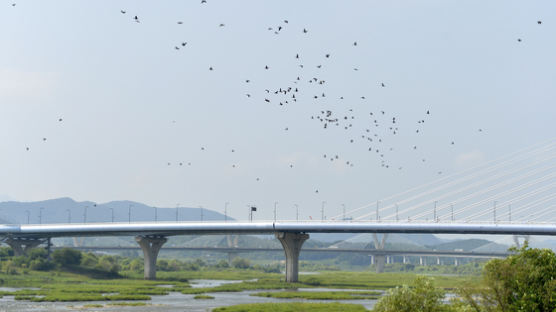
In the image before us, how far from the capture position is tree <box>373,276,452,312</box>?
4428 cm

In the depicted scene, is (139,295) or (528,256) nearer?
(528,256)

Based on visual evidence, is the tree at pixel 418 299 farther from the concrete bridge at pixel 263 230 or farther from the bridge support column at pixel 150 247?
the bridge support column at pixel 150 247

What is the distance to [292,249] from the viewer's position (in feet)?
476

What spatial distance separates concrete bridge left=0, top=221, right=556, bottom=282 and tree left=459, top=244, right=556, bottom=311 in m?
79.8

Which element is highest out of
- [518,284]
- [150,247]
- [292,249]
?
[150,247]

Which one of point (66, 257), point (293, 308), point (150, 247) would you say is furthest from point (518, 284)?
point (66, 257)

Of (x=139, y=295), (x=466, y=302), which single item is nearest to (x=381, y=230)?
(x=139, y=295)

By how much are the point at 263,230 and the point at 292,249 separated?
6.59m

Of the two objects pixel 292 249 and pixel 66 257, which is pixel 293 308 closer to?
pixel 292 249

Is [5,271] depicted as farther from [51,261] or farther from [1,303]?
[1,303]

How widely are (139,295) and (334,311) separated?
101 ft

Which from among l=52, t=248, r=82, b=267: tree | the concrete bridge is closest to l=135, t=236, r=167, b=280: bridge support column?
the concrete bridge

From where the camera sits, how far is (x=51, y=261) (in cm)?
15800

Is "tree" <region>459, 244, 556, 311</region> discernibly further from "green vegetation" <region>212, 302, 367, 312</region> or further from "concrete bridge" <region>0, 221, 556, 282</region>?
"concrete bridge" <region>0, 221, 556, 282</region>
